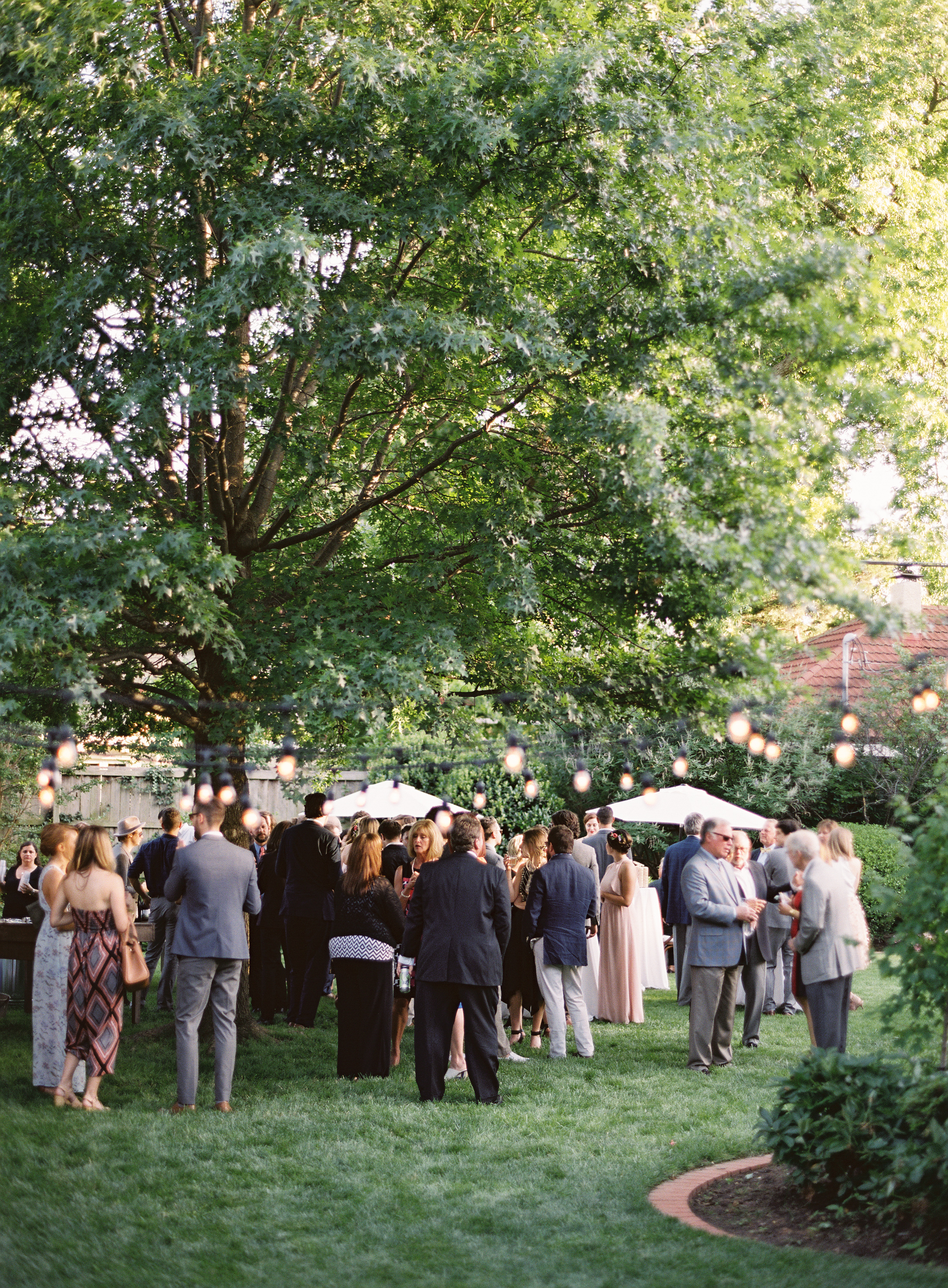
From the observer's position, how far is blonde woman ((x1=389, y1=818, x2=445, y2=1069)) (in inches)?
393

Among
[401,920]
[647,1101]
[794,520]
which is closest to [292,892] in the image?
[401,920]

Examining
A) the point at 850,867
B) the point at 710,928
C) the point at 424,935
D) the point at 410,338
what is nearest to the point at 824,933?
the point at 850,867

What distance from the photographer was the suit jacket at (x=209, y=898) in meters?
8.16

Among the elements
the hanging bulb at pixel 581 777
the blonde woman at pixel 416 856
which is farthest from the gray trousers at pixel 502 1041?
the hanging bulb at pixel 581 777

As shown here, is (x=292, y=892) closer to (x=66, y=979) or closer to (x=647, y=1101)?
(x=66, y=979)

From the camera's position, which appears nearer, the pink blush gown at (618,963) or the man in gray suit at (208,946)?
the man in gray suit at (208,946)

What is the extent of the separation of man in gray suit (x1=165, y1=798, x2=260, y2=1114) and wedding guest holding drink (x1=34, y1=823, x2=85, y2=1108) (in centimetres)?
76

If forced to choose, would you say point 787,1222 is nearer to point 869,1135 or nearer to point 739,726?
point 869,1135

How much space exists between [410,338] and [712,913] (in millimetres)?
4708

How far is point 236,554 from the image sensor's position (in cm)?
1027

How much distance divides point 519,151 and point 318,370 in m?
2.02

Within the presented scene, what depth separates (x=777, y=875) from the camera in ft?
38.3

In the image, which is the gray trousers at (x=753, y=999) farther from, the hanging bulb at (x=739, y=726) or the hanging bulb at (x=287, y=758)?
the hanging bulb at (x=287, y=758)

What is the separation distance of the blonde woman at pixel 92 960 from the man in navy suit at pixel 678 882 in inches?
220
